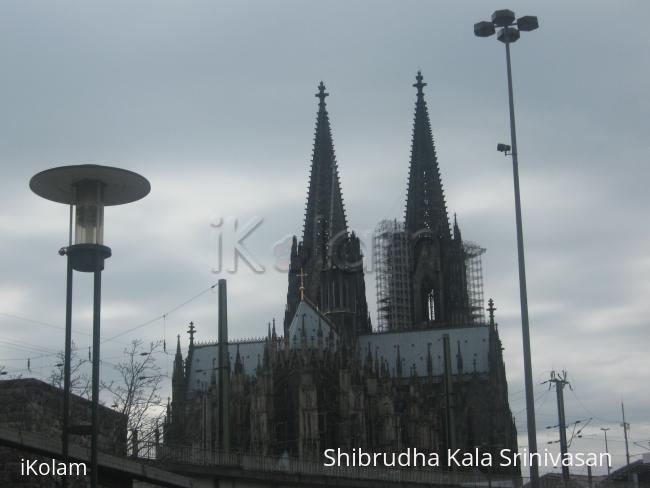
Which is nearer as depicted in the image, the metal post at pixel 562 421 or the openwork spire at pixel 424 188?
the metal post at pixel 562 421

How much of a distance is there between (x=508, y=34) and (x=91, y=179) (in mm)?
13052

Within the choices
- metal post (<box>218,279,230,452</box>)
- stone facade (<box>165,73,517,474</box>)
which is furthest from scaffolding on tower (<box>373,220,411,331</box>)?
metal post (<box>218,279,230,452</box>)

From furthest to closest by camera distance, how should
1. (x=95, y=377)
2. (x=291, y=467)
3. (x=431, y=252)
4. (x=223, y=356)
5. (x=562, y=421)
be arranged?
(x=431, y=252), (x=562, y=421), (x=291, y=467), (x=223, y=356), (x=95, y=377)

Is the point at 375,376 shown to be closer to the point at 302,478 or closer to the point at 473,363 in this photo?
the point at 473,363

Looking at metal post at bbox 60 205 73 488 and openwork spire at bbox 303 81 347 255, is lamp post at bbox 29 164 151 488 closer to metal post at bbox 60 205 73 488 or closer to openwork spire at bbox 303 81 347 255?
metal post at bbox 60 205 73 488

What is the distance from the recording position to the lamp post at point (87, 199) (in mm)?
19375

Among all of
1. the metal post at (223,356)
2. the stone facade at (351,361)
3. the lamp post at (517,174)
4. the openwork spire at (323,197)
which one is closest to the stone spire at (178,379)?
the stone facade at (351,361)

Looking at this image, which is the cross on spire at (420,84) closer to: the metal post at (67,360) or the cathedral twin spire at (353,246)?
the cathedral twin spire at (353,246)

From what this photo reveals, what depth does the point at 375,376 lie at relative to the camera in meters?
74.4

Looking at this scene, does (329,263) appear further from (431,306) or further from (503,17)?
(503,17)

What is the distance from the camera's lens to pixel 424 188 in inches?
4050

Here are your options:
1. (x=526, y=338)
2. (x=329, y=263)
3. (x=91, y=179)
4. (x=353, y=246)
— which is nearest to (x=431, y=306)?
(x=353, y=246)

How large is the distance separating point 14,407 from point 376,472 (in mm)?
22579

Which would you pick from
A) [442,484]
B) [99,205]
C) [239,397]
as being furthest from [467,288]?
[99,205]
